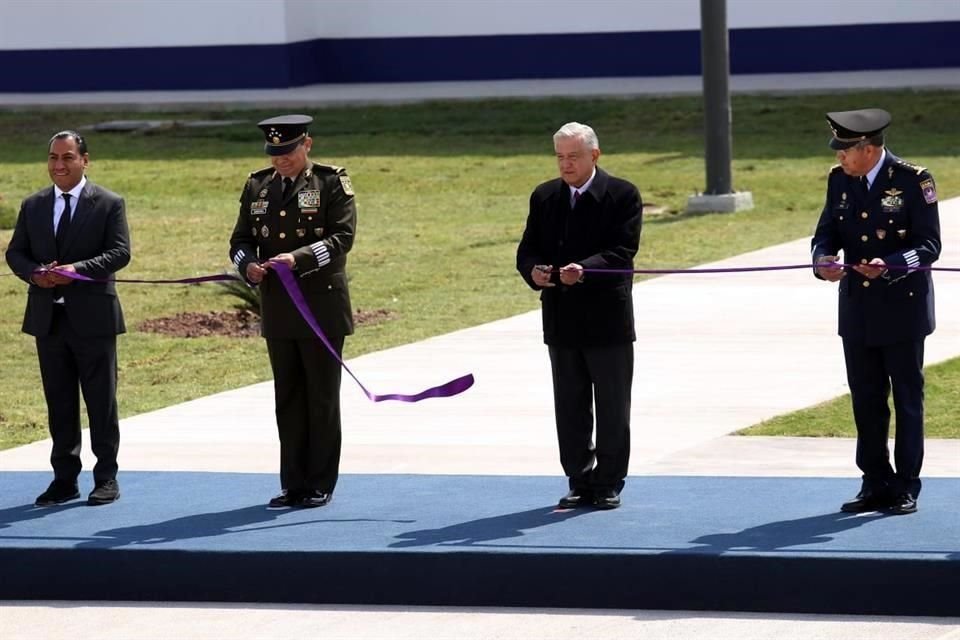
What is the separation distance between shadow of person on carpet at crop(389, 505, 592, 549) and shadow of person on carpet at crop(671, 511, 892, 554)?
710 millimetres

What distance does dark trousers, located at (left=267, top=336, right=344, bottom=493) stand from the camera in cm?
831

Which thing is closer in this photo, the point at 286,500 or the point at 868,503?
the point at 868,503

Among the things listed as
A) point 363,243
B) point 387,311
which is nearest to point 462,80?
point 363,243

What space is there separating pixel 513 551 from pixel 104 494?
2114 millimetres

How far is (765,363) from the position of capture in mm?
12008

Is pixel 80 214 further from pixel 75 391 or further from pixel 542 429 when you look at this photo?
pixel 542 429

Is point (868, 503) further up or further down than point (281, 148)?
further down

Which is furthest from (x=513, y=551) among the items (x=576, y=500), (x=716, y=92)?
(x=716, y=92)

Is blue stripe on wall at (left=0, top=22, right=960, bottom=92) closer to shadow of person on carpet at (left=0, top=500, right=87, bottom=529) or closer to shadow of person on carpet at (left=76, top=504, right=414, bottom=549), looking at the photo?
shadow of person on carpet at (left=0, top=500, right=87, bottom=529)

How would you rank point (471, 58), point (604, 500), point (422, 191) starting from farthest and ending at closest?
point (471, 58)
point (422, 191)
point (604, 500)

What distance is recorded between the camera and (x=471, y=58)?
3309 cm

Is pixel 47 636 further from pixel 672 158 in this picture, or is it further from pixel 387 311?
pixel 672 158

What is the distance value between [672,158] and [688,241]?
253 inches

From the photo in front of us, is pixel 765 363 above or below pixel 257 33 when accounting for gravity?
below
